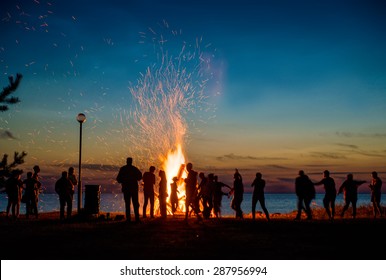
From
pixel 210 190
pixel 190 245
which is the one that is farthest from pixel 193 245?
pixel 210 190

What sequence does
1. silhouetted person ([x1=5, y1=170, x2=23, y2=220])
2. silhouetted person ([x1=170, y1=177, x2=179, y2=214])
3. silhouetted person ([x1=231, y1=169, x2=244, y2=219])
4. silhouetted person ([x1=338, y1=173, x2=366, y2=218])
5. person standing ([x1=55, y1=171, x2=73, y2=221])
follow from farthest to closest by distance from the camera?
silhouetted person ([x1=170, y1=177, x2=179, y2=214]) → silhouetted person ([x1=231, y1=169, x2=244, y2=219]) → silhouetted person ([x1=338, y1=173, x2=366, y2=218]) → silhouetted person ([x1=5, y1=170, x2=23, y2=220]) → person standing ([x1=55, y1=171, x2=73, y2=221])

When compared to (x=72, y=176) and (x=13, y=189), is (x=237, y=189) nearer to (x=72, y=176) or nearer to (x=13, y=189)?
(x=72, y=176)

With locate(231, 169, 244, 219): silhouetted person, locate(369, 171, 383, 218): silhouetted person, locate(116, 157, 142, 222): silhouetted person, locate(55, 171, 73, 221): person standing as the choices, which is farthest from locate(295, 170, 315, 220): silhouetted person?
locate(55, 171, 73, 221): person standing

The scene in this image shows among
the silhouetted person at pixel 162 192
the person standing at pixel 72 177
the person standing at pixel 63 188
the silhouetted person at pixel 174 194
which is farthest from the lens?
the silhouetted person at pixel 174 194

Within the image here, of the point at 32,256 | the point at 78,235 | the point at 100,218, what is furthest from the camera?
the point at 100,218

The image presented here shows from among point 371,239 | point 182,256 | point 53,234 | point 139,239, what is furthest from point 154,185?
point 182,256

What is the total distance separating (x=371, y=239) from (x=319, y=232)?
2.15 metres

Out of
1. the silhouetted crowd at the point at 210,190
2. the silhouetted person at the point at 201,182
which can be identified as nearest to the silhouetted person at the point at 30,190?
the silhouetted crowd at the point at 210,190

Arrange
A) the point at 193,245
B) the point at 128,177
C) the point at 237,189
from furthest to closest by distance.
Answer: the point at 237,189, the point at 128,177, the point at 193,245

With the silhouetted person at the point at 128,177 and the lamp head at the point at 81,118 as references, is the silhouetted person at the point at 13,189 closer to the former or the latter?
the lamp head at the point at 81,118

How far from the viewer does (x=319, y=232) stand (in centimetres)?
1288

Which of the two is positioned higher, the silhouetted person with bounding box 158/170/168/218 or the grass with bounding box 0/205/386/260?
the silhouetted person with bounding box 158/170/168/218

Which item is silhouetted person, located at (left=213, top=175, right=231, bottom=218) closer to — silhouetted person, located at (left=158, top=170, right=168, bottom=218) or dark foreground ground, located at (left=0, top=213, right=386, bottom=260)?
silhouetted person, located at (left=158, top=170, right=168, bottom=218)
